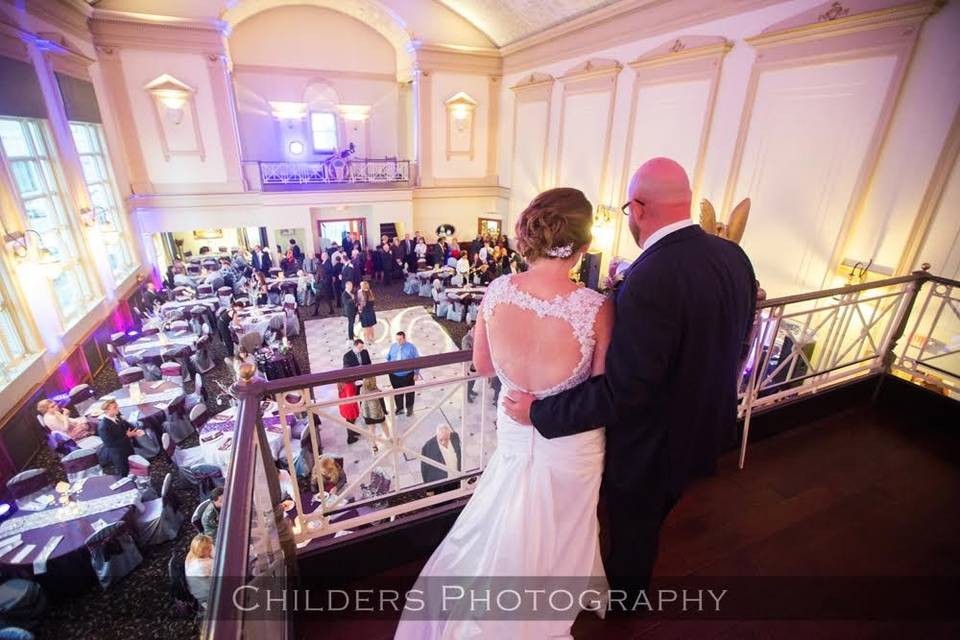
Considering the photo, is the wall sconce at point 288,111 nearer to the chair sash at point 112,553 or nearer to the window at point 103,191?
the window at point 103,191

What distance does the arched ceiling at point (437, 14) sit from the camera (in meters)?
11.1

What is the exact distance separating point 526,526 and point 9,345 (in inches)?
304

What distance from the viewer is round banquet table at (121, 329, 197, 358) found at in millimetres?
7035

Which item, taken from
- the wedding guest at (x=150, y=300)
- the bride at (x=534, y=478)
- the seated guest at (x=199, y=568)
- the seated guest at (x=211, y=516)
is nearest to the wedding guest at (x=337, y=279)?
the wedding guest at (x=150, y=300)

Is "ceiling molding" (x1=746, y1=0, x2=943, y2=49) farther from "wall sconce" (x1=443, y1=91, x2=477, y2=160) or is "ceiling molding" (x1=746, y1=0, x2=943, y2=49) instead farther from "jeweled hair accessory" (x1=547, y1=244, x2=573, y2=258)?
"wall sconce" (x1=443, y1=91, x2=477, y2=160)

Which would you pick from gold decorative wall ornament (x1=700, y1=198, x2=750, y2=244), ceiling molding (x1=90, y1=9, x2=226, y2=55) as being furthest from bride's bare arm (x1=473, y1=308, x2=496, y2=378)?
ceiling molding (x1=90, y1=9, x2=226, y2=55)

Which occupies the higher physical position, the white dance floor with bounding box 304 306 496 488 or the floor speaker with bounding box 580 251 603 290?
the floor speaker with bounding box 580 251 603 290

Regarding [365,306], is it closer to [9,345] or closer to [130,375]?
[130,375]

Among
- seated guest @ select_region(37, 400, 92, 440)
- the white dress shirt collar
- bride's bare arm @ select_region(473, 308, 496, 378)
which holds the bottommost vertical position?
seated guest @ select_region(37, 400, 92, 440)

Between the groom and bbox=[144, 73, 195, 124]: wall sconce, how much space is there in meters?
14.0

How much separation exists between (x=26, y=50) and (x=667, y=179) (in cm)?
1034

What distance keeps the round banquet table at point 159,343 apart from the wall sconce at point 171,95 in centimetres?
713

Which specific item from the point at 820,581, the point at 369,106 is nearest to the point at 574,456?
the point at 820,581

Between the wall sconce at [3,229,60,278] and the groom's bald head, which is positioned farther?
the wall sconce at [3,229,60,278]
